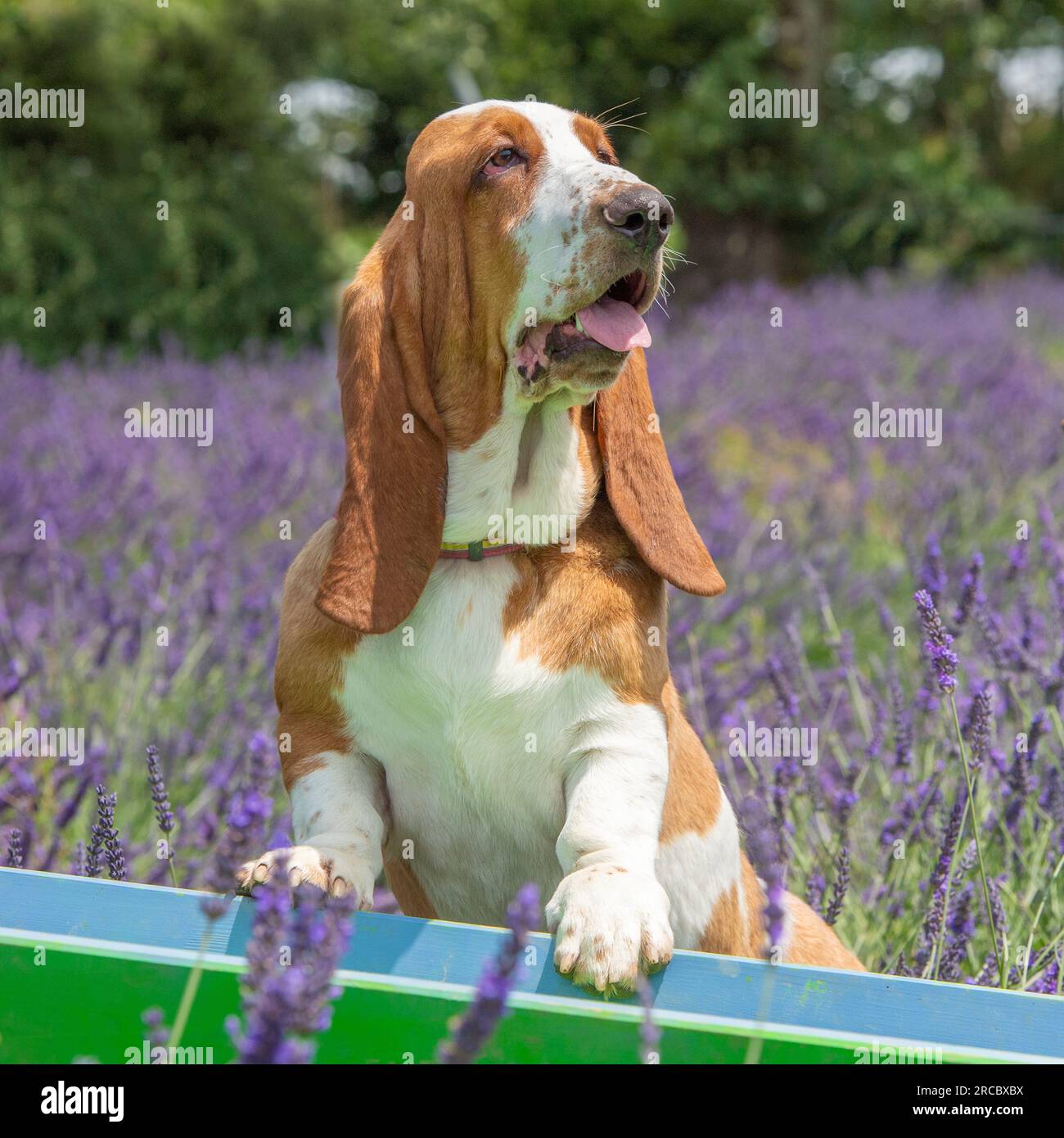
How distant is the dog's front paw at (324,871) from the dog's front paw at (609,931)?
28 cm

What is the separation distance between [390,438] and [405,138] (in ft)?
42.6

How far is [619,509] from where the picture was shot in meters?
2.09

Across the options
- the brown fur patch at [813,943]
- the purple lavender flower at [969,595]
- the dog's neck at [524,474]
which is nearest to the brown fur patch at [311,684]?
the dog's neck at [524,474]

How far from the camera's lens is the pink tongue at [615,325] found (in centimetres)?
200

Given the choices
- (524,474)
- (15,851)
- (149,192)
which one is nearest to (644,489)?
(524,474)

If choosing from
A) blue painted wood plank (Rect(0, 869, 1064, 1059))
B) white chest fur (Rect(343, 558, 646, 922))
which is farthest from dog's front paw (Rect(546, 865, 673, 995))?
white chest fur (Rect(343, 558, 646, 922))

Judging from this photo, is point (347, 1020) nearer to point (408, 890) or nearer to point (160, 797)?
point (160, 797)

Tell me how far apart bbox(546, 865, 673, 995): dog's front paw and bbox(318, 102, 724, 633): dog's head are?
1.62 ft

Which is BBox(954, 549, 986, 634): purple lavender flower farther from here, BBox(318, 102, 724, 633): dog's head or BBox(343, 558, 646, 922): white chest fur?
BBox(343, 558, 646, 922): white chest fur

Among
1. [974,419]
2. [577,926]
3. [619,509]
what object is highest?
[974,419]

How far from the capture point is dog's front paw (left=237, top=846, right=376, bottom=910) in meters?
1.81
